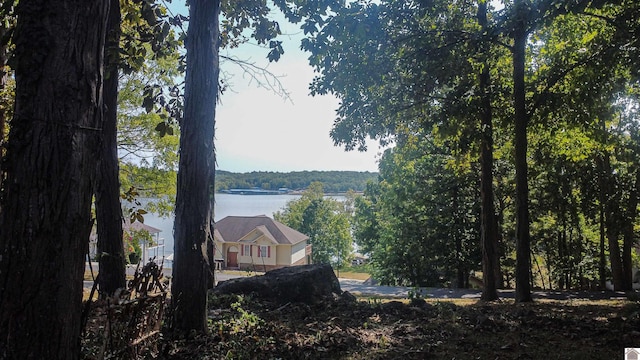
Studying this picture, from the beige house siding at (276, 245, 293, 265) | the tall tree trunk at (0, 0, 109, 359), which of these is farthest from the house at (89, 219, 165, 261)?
the beige house siding at (276, 245, 293, 265)

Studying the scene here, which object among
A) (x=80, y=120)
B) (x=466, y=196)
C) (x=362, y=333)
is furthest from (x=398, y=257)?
(x=80, y=120)

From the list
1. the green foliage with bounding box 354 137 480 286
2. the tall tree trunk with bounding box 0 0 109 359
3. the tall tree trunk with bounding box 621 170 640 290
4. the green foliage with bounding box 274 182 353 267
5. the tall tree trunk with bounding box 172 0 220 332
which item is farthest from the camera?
the green foliage with bounding box 274 182 353 267

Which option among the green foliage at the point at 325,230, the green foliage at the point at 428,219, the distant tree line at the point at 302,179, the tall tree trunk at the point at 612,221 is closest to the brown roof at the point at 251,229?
the distant tree line at the point at 302,179

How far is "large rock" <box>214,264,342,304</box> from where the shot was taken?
696cm

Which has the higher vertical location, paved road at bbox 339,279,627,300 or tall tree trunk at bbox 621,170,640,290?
tall tree trunk at bbox 621,170,640,290

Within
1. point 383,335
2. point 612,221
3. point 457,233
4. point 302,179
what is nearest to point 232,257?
point 302,179

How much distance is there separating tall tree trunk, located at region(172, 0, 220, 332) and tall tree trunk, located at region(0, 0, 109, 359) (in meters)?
2.39

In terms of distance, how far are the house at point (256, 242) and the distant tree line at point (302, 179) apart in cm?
421

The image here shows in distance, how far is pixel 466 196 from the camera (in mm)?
22781

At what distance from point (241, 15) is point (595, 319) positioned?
7492mm

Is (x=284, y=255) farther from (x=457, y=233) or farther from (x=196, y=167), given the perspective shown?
(x=196, y=167)

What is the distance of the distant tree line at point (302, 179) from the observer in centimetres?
3855

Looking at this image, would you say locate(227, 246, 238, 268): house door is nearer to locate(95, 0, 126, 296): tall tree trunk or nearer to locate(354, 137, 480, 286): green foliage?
locate(354, 137, 480, 286): green foliage

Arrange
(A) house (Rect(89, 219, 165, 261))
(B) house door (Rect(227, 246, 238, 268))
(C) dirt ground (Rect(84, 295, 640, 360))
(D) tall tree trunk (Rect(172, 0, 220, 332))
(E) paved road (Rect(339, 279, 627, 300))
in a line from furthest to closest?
(B) house door (Rect(227, 246, 238, 268)), (E) paved road (Rect(339, 279, 627, 300)), (A) house (Rect(89, 219, 165, 261)), (D) tall tree trunk (Rect(172, 0, 220, 332)), (C) dirt ground (Rect(84, 295, 640, 360))
